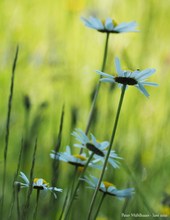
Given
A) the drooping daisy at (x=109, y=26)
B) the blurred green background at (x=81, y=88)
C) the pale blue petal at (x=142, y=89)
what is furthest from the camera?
the blurred green background at (x=81, y=88)

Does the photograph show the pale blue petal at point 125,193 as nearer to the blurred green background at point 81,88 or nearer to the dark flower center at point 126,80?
the dark flower center at point 126,80

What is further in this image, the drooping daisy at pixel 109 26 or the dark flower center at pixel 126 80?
the drooping daisy at pixel 109 26

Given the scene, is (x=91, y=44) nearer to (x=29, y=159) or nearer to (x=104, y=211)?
(x=29, y=159)

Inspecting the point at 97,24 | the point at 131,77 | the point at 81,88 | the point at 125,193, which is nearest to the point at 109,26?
the point at 97,24

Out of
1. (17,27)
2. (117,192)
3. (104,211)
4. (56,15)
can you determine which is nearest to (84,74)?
(17,27)

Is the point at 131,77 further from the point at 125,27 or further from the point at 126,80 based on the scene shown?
the point at 125,27

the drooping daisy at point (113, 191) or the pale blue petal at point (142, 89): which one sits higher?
the pale blue petal at point (142, 89)

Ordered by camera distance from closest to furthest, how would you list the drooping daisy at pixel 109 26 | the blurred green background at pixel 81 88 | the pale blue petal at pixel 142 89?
the pale blue petal at pixel 142 89 → the drooping daisy at pixel 109 26 → the blurred green background at pixel 81 88

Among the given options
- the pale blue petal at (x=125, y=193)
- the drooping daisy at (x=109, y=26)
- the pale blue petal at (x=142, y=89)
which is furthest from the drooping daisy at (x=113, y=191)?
the drooping daisy at (x=109, y=26)

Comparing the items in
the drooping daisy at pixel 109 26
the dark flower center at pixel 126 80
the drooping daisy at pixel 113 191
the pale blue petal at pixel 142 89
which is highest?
the drooping daisy at pixel 109 26
